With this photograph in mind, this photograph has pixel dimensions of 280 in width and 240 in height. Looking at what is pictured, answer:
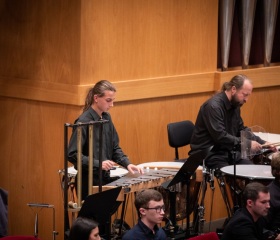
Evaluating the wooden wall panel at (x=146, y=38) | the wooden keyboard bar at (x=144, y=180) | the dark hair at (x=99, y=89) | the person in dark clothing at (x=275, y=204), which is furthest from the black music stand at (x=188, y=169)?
the wooden wall panel at (x=146, y=38)

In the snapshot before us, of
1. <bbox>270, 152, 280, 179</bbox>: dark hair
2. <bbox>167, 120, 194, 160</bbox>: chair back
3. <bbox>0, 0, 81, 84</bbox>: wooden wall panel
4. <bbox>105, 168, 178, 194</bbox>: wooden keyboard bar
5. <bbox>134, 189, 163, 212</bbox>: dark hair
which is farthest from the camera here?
<bbox>167, 120, 194, 160</bbox>: chair back

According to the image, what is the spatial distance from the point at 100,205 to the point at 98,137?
3.90 ft

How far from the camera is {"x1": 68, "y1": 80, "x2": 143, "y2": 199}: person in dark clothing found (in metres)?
6.79

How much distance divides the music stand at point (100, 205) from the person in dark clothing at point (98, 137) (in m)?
0.68

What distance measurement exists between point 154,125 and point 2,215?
250cm

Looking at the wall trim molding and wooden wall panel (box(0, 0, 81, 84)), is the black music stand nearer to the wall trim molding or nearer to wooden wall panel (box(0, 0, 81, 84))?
the wall trim molding

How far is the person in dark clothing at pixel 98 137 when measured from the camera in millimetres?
6789

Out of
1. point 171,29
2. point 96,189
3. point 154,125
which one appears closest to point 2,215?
point 96,189

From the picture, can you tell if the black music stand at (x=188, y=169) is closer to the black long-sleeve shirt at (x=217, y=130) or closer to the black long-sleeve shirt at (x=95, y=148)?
the black long-sleeve shirt at (x=95, y=148)

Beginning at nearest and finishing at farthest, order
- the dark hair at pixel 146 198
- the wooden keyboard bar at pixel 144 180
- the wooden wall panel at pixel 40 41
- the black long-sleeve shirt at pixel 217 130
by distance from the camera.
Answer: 1. the dark hair at pixel 146 198
2. the wooden keyboard bar at pixel 144 180
3. the wooden wall panel at pixel 40 41
4. the black long-sleeve shirt at pixel 217 130

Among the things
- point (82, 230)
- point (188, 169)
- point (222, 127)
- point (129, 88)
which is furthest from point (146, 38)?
point (82, 230)

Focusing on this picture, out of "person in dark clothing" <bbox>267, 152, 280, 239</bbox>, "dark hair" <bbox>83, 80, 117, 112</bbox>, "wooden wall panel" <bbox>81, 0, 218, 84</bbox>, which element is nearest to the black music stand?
"person in dark clothing" <bbox>267, 152, 280, 239</bbox>

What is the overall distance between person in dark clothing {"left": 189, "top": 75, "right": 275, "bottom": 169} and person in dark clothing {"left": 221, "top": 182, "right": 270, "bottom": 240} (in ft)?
5.24

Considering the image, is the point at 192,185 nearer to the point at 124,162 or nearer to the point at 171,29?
the point at 124,162
